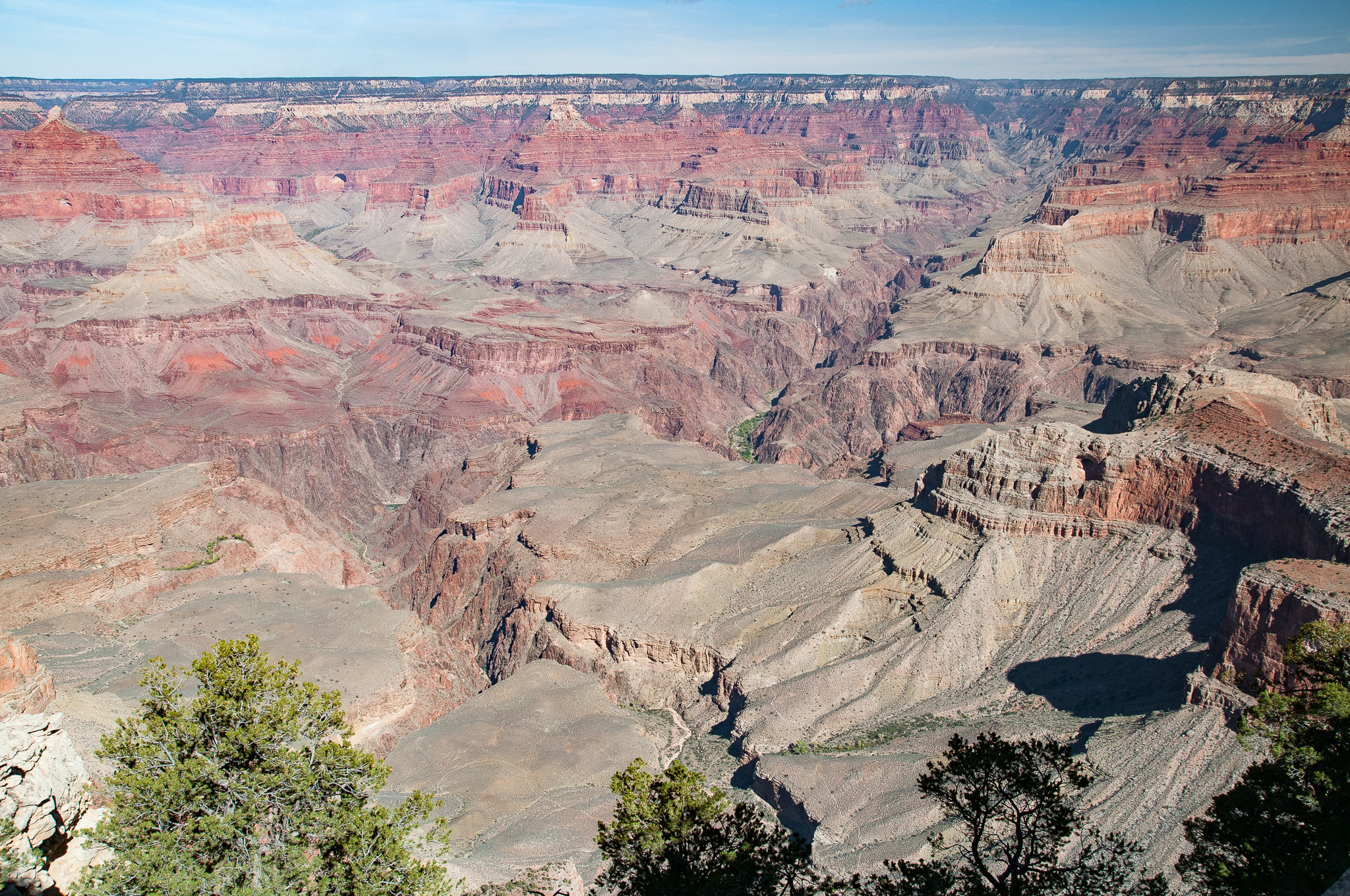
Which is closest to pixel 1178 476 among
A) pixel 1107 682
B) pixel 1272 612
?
pixel 1107 682

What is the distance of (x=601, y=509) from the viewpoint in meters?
73.2

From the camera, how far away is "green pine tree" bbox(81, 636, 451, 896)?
21.5 meters

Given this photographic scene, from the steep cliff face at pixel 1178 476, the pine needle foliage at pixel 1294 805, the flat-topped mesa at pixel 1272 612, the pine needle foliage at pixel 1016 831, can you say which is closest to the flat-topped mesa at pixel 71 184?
the steep cliff face at pixel 1178 476

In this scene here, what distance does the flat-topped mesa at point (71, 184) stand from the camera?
178m

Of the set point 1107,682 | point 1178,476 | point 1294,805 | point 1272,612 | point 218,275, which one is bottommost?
point 1107,682

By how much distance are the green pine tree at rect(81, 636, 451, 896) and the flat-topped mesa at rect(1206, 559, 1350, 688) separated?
3309 centimetres

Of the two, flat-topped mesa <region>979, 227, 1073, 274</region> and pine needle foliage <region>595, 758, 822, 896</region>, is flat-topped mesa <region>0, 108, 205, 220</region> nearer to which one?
flat-topped mesa <region>979, 227, 1073, 274</region>

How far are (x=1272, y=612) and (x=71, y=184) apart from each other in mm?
205630

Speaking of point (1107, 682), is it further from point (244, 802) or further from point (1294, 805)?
point (244, 802)

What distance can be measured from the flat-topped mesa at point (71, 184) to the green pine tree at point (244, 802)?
18563 cm

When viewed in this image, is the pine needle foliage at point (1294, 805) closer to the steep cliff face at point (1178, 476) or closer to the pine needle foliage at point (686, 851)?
the pine needle foliage at point (686, 851)

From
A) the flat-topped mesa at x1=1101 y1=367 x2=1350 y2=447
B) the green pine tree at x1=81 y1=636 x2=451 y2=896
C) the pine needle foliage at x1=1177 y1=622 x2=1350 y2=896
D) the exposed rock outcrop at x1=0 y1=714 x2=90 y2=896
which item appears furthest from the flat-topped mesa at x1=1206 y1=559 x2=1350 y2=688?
the exposed rock outcrop at x1=0 y1=714 x2=90 y2=896

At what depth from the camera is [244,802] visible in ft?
73.8

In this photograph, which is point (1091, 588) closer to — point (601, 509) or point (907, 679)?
point (907, 679)
